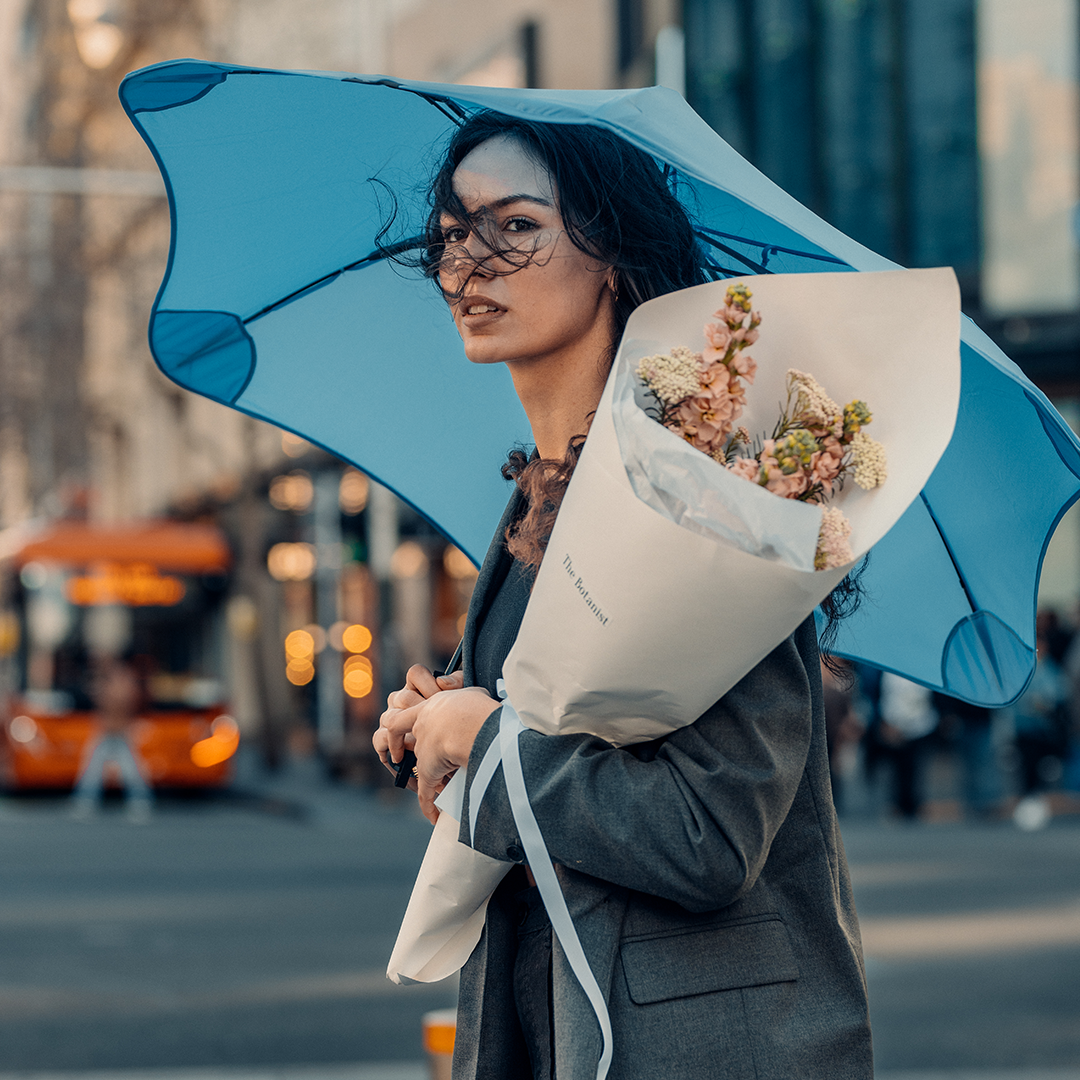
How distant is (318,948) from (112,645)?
1128 centimetres

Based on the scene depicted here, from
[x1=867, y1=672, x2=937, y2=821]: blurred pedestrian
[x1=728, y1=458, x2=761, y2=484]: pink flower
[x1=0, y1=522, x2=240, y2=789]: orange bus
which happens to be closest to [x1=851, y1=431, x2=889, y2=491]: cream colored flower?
[x1=728, y1=458, x2=761, y2=484]: pink flower

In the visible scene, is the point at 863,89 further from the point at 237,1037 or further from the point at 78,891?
the point at 237,1037

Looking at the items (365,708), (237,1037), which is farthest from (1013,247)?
(237,1037)

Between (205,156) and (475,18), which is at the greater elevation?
(475,18)

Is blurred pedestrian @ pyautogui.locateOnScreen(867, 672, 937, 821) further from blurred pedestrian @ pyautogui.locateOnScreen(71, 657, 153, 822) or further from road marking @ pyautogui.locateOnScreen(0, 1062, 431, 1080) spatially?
road marking @ pyautogui.locateOnScreen(0, 1062, 431, 1080)

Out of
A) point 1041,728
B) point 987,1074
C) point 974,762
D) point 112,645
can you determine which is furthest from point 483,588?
point 112,645

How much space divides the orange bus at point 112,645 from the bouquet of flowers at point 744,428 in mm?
17450

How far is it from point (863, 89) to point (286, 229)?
18652mm

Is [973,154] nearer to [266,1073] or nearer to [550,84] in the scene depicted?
[550,84]

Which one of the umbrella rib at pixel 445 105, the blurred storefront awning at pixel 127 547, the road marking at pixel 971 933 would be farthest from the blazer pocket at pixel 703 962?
the blurred storefront awning at pixel 127 547

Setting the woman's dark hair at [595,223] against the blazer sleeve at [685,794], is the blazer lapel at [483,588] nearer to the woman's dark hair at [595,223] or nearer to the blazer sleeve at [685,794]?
the woman's dark hair at [595,223]

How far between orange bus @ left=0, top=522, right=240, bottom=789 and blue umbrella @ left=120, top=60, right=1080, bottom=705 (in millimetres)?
16404

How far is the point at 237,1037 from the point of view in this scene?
21.7 ft

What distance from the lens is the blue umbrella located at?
186cm
